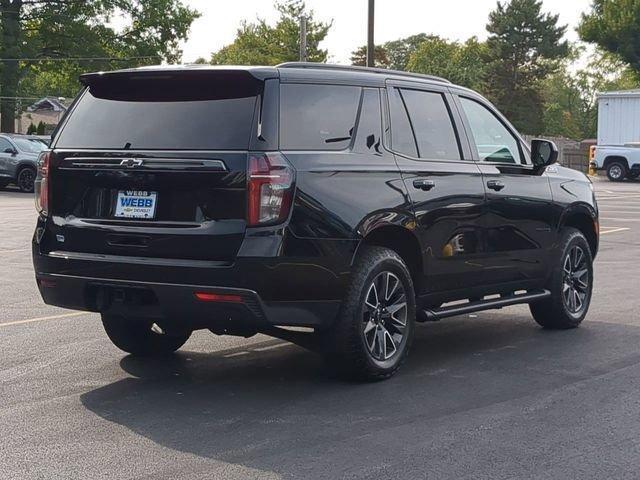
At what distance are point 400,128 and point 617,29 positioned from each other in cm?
5850

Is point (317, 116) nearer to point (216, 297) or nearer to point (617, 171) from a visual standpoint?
point (216, 297)

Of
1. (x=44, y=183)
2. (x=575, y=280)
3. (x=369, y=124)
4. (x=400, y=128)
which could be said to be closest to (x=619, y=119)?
(x=575, y=280)

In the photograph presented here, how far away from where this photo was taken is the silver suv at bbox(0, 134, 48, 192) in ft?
102

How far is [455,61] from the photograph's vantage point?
95375 mm

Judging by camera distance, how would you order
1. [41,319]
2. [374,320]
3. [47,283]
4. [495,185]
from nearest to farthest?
[47,283] → [374,320] → [495,185] → [41,319]

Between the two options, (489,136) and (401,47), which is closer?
(489,136)

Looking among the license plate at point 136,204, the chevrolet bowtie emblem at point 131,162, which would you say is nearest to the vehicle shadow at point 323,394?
the license plate at point 136,204

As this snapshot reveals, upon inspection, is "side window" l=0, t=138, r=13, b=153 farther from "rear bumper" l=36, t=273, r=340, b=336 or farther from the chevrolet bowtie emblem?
the chevrolet bowtie emblem

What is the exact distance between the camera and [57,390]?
6.33m

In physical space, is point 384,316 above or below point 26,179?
above

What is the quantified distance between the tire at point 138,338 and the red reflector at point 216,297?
1.23m

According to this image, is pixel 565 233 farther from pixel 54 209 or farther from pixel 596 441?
pixel 54 209

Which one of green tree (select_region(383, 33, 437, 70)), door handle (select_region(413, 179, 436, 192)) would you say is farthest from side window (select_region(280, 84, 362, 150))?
green tree (select_region(383, 33, 437, 70))

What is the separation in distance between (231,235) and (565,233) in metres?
3.69
